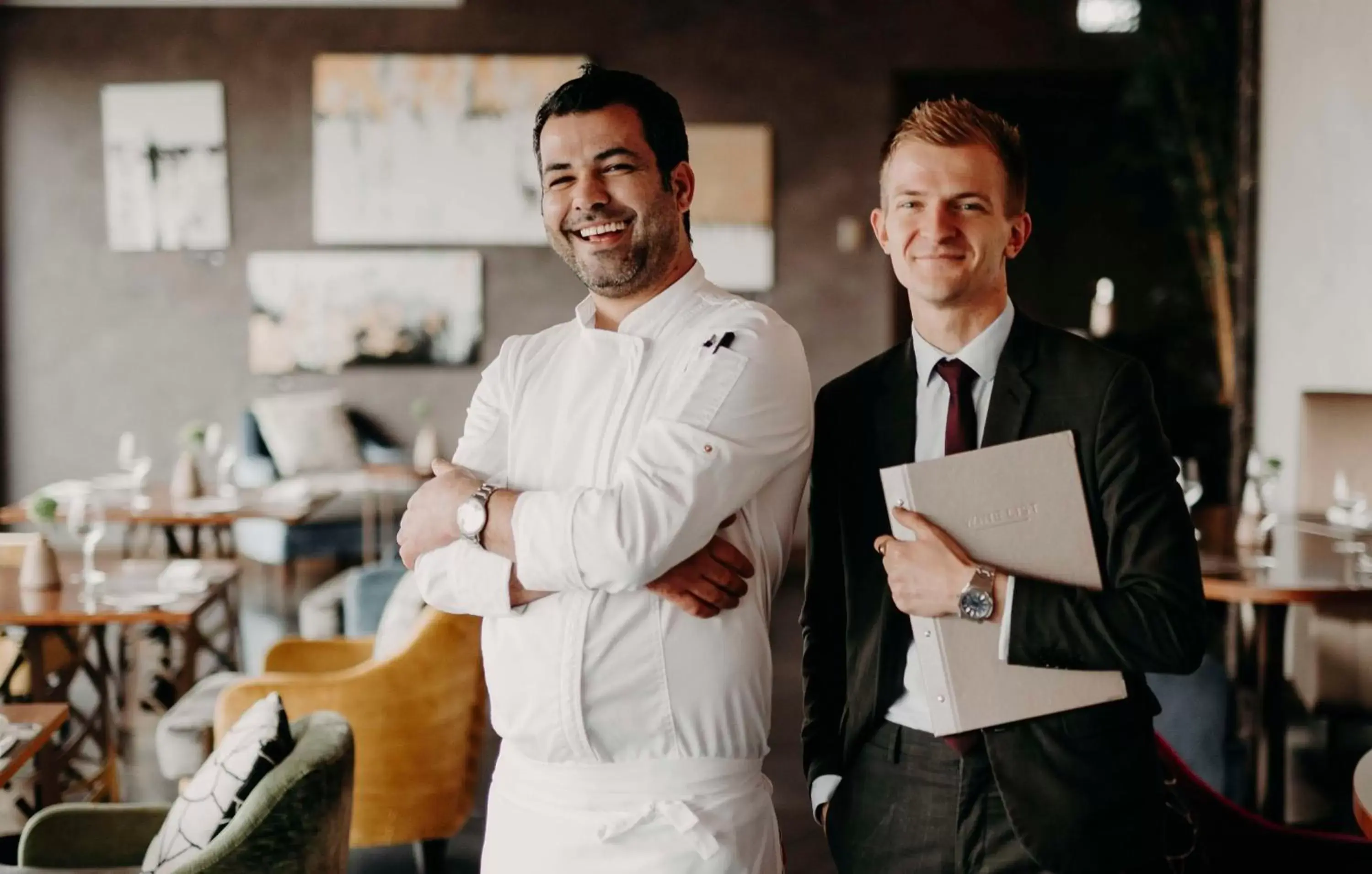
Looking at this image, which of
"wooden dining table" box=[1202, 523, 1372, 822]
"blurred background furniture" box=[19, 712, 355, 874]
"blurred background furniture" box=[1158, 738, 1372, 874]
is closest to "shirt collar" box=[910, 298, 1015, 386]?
"blurred background furniture" box=[1158, 738, 1372, 874]

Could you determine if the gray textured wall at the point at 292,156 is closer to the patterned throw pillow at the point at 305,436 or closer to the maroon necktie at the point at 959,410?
the patterned throw pillow at the point at 305,436

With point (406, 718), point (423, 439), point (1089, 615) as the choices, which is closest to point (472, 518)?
point (1089, 615)

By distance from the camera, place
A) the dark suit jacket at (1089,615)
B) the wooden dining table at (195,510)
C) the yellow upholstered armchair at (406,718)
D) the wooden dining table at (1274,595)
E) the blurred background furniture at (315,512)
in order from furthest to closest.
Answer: the blurred background furniture at (315,512) → the wooden dining table at (195,510) → the wooden dining table at (1274,595) → the yellow upholstered armchair at (406,718) → the dark suit jacket at (1089,615)

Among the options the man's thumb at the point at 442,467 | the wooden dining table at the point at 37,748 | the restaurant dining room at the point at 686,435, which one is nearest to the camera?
the restaurant dining room at the point at 686,435

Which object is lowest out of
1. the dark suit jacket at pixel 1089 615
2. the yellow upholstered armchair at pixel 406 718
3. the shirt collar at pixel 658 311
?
the yellow upholstered armchair at pixel 406 718

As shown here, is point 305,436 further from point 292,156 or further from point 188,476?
point 292,156

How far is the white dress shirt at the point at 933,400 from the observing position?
147 centimetres

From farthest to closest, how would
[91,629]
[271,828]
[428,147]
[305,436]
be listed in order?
1. [428,147]
2. [305,436]
3. [91,629]
4. [271,828]

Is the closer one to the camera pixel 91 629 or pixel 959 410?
pixel 959 410

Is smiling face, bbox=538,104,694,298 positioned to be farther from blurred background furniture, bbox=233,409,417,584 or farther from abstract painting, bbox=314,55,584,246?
abstract painting, bbox=314,55,584,246

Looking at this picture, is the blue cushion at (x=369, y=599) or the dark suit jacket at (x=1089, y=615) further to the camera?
the blue cushion at (x=369, y=599)

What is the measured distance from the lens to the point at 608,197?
1610 mm

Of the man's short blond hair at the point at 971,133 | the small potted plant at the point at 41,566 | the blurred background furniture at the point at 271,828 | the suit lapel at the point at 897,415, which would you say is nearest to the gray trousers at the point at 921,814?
the suit lapel at the point at 897,415

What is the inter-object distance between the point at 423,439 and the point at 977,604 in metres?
5.81
